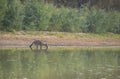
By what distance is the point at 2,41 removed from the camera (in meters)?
45.1

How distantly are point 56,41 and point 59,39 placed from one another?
0.88 metres

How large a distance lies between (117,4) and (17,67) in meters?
55.1

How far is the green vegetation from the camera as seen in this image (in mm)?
50656

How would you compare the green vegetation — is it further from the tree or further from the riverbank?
the riverbank

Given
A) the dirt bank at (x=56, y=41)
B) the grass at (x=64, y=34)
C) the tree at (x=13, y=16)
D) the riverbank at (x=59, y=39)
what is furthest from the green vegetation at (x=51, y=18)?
the dirt bank at (x=56, y=41)

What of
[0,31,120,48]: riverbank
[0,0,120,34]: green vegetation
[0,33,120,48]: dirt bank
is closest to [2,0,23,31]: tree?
[0,0,120,34]: green vegetation

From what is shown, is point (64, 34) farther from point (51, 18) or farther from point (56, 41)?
point (56, 41)

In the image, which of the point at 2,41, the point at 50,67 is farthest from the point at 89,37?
the point at 50,67

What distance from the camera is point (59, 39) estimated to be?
51.1m

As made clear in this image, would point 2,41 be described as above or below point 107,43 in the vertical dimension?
above

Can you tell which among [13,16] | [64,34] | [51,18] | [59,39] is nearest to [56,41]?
[59,39]

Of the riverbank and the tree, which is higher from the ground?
the tree

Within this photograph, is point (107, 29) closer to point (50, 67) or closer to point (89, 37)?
point (89, 37)

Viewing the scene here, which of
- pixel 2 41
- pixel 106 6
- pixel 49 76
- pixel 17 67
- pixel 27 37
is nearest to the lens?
pixel 49 76
